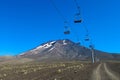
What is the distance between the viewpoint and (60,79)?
112 feet

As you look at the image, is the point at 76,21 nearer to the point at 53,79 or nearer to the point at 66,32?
the point at 66,32

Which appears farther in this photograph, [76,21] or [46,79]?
[46,79]

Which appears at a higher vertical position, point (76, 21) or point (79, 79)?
point (76, 21)

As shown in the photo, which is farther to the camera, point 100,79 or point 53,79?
point 53,79

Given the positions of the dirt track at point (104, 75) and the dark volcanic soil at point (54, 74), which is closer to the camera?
the dirt track at point (104, 75)

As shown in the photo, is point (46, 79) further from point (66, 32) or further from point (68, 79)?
point (66, 32)

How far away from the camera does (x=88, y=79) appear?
3253cm

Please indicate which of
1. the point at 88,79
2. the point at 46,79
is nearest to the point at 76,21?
the point at 88,79

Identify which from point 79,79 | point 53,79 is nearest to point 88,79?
point 79,79

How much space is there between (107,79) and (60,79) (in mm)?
5181

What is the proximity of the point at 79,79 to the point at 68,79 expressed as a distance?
1.34 m

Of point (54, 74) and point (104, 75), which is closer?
point (104, 75)

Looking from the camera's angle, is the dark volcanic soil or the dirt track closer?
the dirt track

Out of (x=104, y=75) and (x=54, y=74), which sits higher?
(x=54, y=74)
